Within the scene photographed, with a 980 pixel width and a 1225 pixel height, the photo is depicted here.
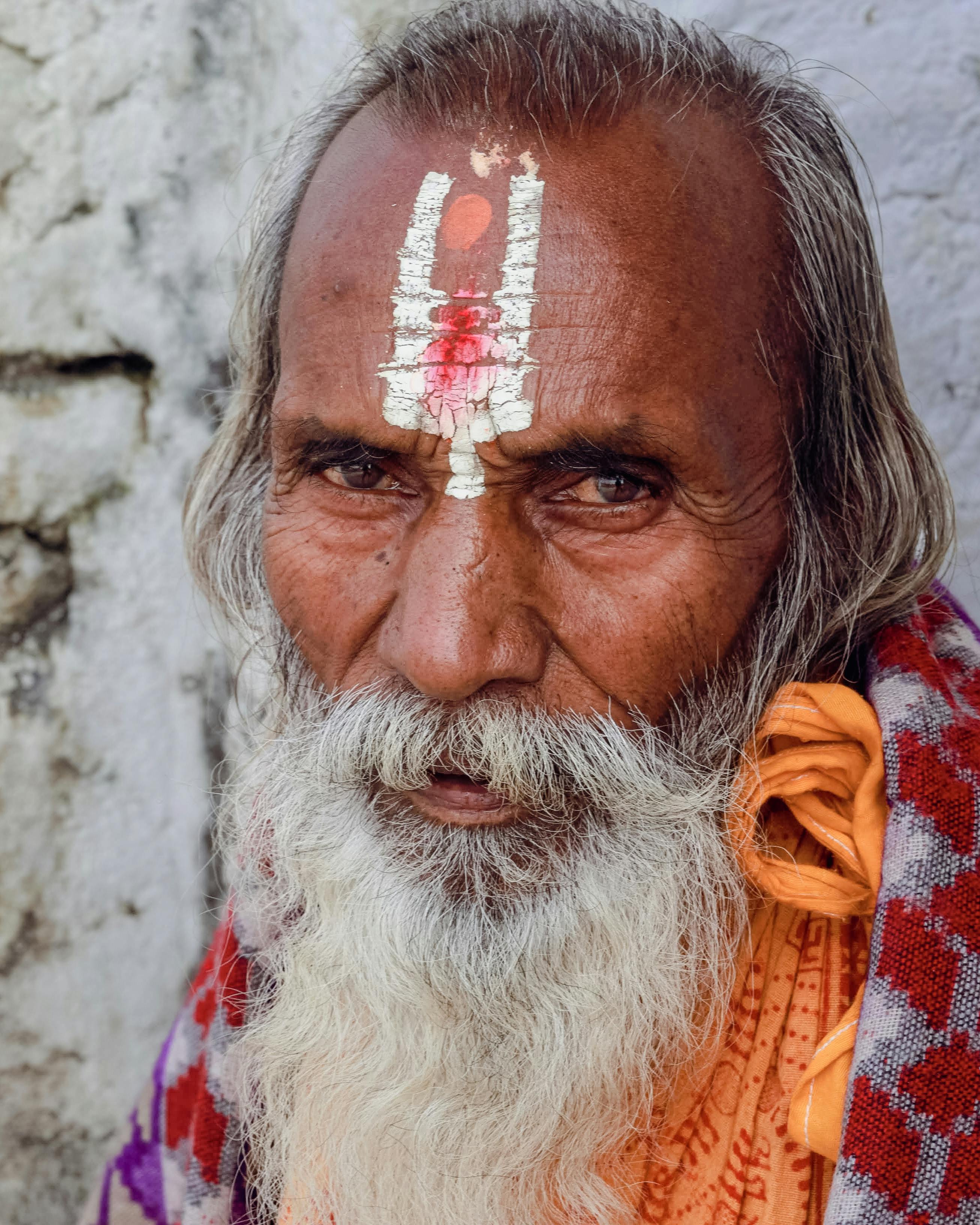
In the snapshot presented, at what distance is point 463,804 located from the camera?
1.20 m

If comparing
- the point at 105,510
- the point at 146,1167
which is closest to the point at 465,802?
the point at 146,1167

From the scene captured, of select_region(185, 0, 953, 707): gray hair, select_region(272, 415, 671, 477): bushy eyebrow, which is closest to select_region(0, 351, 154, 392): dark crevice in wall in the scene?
select_region(185, 0, 953, 707): gray hair

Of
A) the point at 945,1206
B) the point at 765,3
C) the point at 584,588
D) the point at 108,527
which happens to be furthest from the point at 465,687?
the point at 765,3

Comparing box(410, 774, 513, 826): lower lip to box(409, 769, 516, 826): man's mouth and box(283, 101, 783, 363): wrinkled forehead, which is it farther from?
box(283, 101, 783, 363): wrinkled forehead

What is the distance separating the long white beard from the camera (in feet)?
3.89

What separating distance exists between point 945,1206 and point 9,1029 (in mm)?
1770

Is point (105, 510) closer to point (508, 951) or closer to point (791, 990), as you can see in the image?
point (508, 951)

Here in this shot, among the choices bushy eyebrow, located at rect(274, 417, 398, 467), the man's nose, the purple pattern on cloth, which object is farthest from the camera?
the purple pattern on cloth

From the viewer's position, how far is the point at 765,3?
186cm

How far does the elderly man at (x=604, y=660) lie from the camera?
1.14 meters

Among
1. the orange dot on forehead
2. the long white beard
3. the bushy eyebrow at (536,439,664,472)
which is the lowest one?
the long white beard

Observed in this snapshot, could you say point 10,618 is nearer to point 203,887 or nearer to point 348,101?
point 203,887

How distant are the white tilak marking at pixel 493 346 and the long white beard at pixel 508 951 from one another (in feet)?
0.95

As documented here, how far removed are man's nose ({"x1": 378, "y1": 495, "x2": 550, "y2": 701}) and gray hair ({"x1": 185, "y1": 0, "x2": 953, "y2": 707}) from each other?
1.02ft
